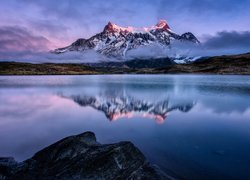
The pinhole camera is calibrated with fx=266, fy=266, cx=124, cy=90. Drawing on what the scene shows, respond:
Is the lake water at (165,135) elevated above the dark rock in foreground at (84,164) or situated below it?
below

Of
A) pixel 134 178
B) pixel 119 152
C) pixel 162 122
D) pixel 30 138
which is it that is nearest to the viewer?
pixel 134 178

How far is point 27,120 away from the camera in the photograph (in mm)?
27562

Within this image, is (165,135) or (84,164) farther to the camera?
(165,135)

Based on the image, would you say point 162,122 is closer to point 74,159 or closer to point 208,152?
point 208,152

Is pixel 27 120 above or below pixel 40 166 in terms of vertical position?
below

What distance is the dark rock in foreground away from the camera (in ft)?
36.2

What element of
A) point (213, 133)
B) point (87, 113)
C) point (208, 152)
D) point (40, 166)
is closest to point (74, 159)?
point (40, 166)

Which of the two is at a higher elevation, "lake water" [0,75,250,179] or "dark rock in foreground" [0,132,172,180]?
"dark rock in foreground" [0,132,172,180]

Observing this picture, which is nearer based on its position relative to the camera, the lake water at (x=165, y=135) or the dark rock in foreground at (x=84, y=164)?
the dark rock in foreground at (x=84, y=164)

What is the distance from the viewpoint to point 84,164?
11656 mm

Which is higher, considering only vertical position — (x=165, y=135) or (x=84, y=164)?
(x=84, y=164)

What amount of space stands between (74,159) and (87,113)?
20370 mm

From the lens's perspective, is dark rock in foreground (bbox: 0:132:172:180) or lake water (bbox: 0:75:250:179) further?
→ lake water (bbox: 0:75:250:179)

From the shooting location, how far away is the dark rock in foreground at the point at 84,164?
1105 cm
